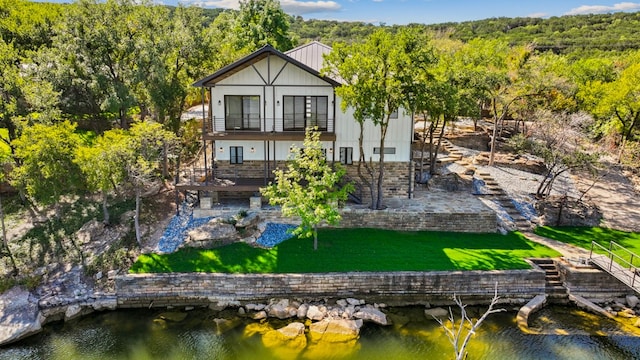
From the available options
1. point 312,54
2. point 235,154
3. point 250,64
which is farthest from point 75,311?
point 312,54

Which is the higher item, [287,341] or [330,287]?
[330,287]

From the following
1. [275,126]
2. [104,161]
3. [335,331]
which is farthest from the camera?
[275,126]

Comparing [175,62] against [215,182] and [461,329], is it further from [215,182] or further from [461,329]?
[461,329]

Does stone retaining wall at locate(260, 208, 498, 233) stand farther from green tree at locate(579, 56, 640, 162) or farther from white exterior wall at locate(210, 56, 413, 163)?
green tree at locate(579, 56, 640, 162)

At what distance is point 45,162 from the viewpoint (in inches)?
826

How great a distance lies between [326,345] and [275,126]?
512 inches

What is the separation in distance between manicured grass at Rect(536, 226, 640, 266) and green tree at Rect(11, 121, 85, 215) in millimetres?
24968

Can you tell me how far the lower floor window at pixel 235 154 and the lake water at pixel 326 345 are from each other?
9734mm

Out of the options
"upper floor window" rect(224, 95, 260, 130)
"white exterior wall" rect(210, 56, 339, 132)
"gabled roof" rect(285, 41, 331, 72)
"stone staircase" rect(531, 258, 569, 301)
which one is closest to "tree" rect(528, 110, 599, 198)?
"stone staircase" rect(531, 258, 569, 301)

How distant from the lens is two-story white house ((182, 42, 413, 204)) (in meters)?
25.5

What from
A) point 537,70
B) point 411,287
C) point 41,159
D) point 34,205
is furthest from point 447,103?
point 34,205

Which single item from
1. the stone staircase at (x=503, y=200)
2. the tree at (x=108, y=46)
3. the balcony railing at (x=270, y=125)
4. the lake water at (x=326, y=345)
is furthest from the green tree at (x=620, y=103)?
the tree at (x=108, y=46)

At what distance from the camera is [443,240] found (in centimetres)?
2392

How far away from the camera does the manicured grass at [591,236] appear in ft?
77.7
